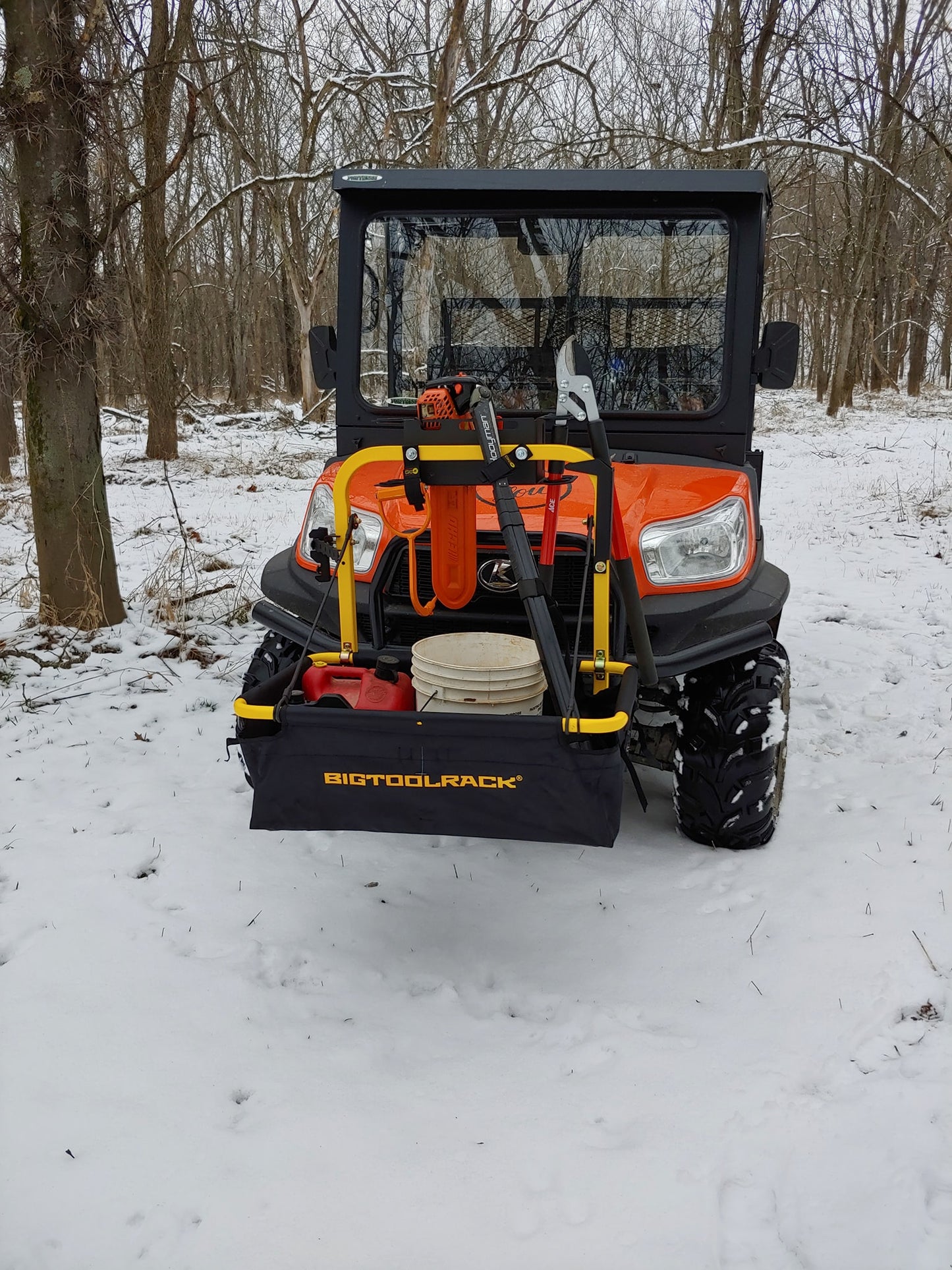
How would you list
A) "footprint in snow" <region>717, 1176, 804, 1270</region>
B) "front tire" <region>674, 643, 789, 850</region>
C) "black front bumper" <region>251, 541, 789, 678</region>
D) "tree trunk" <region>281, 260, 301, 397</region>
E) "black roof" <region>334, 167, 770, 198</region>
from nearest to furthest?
1. "footprint in snow" <region>717, 1176, 804, 1270</region>
2. "black front bumper" <region>251, 541, 789, 678</region>
3. "front tire" <region>674, 643, 789, 850</region>
4. "black roof" <region>334, 167, 770, 198</region>
5. "tree trunk" <region>281, 260, 301, 397</region>

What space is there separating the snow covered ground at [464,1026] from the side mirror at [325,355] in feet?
4.93

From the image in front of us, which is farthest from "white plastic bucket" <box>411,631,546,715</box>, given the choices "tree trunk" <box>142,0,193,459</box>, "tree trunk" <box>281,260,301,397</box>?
"tree trunk" <box>281,260,301,397</box>

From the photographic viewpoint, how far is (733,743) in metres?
2.80

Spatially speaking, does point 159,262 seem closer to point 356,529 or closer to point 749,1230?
point 356,529

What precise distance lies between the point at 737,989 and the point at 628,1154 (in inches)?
24.8

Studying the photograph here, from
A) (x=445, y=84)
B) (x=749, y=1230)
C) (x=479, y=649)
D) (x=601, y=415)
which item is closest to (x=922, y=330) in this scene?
(x=445, y=84)

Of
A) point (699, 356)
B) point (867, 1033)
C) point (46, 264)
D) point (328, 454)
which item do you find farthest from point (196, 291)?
point (867, 1033)

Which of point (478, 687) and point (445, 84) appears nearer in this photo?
point (478, 687)

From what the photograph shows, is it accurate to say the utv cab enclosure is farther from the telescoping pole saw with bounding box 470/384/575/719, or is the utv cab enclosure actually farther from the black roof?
the telescoping pole saw with bounding box 470/384/575/719

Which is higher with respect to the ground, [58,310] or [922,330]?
[922,330]

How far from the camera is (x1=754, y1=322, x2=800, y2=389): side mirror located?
3.20 m

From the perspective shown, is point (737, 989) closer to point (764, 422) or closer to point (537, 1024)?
point (537, 1024)

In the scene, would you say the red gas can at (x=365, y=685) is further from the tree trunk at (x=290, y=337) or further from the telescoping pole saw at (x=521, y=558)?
the tree trunk at (x=290, y=337)

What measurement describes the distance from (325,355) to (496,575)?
1.31 meters
